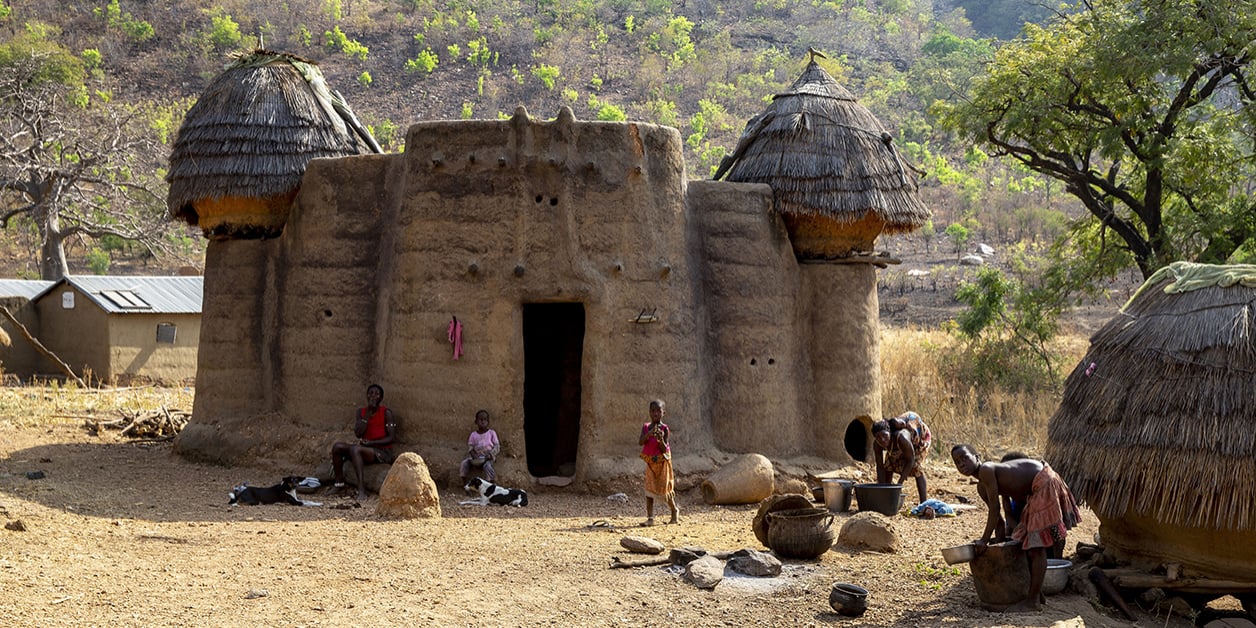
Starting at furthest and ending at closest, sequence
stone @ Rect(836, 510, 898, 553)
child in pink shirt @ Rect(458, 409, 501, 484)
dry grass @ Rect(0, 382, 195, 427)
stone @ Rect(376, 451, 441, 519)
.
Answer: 1. dry grass @ Rect(0, 382, 195, 427)
2. child in pink shirt @ Rect(458, 409, 501, 484)
3. stone @ Rect(376, 451, 441, 519)
4. stone @ Rect(836, 510, 898, 553)

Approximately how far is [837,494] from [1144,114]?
359 inches

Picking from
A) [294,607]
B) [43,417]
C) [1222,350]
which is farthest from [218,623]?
[43,417]

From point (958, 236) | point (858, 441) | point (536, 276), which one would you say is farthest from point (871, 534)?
point (958, 236)

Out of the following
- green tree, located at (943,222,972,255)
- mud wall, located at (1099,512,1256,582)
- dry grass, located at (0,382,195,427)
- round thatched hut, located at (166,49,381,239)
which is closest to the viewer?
mud wall, located at (1099,512,1256,582)

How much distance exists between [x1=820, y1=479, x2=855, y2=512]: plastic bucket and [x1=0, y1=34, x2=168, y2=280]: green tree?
1932 centimetres

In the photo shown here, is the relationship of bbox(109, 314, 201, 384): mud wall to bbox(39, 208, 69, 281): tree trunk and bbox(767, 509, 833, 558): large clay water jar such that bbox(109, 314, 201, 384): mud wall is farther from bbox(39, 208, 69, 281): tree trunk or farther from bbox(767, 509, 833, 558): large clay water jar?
bbox(767, 509, 833, 558): large clay water jar

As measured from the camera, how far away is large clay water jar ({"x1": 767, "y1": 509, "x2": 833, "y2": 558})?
25.9 feet

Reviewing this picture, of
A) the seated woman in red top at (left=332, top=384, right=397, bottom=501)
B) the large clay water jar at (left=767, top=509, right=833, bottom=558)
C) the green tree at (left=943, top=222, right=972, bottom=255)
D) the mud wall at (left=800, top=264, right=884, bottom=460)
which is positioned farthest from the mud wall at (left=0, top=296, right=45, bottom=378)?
the green tree at (left=943, top=222, right=972, bottom=255)

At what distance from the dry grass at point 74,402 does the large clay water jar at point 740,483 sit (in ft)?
24.7

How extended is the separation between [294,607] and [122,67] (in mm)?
40318

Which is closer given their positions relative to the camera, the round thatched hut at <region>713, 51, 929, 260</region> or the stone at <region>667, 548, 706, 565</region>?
the stone at <region>667, 548, 706, 565</region>

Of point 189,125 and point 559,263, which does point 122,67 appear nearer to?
point 189,125

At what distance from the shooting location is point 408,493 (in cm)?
907

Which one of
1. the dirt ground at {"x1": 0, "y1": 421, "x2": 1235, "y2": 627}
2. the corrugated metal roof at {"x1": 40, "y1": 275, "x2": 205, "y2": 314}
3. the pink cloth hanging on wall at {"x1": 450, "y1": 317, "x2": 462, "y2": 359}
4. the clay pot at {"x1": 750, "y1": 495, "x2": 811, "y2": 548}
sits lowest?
the dirt ground at {"x1": 0, "y1": 421, "x2": 1235, "y2": 627}
